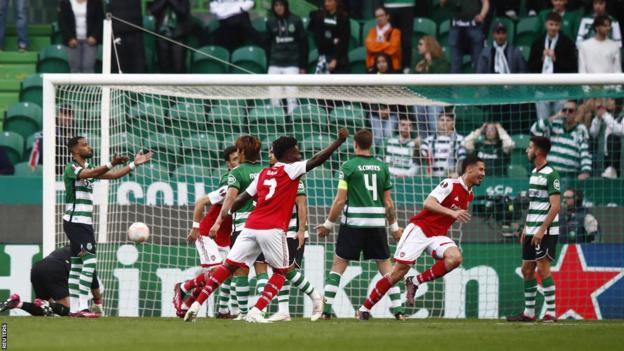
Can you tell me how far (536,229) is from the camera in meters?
13.9

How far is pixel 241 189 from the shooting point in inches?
535

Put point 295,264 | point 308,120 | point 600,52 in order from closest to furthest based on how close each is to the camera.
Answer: point 295,264, point 308,120, point 600,52

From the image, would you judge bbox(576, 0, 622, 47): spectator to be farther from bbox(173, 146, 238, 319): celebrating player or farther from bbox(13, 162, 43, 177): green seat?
bbox(13, 162, 43, 177): green seat

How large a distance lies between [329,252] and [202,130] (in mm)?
2569

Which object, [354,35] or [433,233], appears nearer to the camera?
[433,233]

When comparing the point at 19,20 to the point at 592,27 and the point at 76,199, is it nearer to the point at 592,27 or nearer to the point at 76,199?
the point at 76,199

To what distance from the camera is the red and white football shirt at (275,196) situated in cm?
1222

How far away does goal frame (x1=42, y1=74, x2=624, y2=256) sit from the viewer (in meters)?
14.8

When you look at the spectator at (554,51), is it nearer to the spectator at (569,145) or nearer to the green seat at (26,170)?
the spectator at (569,145)

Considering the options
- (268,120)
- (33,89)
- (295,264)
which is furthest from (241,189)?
(33,89)

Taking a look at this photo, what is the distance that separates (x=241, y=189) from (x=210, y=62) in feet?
25.1

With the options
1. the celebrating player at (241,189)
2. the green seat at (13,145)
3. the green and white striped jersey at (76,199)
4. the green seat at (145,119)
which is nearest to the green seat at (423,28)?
the green seat at (145,119)

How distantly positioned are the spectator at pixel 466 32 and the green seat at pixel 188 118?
4.10 m

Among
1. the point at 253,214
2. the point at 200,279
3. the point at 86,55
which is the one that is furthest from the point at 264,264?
the point at 86,55
